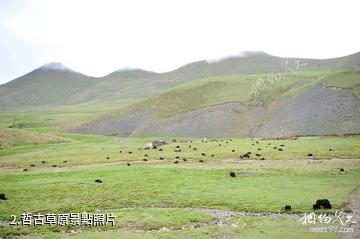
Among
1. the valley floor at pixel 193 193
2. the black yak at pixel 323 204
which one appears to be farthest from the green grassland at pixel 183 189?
the black yak at pixel 323 204

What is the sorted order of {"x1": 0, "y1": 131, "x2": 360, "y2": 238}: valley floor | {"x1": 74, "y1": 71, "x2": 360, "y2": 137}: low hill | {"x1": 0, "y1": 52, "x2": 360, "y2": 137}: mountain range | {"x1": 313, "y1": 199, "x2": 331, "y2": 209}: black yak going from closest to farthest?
{"x1": 0, "y1": 131, "x2": 360, "y2": 238}: valley floor < {"x1": 313, "y1": 199, "x2": 331, "y2": 209}: black yak < {"x1": 74, "y1": 71, "x2": 360, "y2": 137}: low hill < {"x1": 0, "y1": 52, "x2": 360, "y2": 137}: mountain range

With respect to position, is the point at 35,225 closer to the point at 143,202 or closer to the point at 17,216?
the point at 17,216

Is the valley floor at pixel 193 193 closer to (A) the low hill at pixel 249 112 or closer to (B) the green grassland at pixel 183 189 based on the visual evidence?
(B) the green grassland at pixel 183 189

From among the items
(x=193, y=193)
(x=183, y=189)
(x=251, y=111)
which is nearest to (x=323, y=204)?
(x=193, y=193)

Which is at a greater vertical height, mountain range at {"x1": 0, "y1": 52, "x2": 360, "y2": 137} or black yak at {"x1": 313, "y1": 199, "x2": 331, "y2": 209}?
mountain range at {"x1": 0, "y1": 52, "x2": 360, "y2": 137}

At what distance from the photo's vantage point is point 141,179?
153ft

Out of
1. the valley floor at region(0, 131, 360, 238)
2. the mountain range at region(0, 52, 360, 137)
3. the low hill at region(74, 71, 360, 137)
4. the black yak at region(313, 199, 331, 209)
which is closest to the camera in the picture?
the valley floor at region(0, 131, 360, 238)

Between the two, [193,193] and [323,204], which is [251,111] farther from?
[323,204]

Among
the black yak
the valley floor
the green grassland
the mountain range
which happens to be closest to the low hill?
the mountain range

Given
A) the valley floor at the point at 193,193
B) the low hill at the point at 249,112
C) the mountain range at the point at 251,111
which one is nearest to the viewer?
the valley floor at the point at 193,193

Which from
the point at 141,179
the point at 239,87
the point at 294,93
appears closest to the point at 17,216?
the point at 141,179

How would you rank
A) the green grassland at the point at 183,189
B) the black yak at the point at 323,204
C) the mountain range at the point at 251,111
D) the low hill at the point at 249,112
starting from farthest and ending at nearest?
the mountain range at the point at 251,111, the low hill at the point at 249,112, the black yak at the point at 323,204, the green grassland at the point at 183,189

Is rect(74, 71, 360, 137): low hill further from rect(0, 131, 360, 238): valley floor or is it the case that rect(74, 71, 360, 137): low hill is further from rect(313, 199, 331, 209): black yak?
rect(313, 199, 331, 209): black yak

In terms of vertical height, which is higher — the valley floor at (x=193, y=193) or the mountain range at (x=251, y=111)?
the mountain range at (x=251, y=111)
